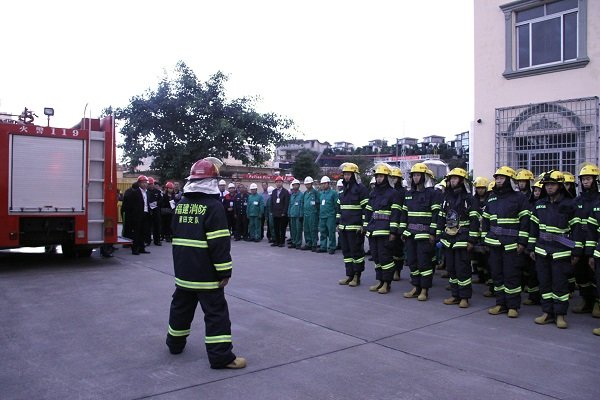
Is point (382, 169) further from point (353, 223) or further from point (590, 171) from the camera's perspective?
point (590, 171)

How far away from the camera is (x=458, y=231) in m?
7.21

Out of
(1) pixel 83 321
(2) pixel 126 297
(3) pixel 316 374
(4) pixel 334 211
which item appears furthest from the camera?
(4) pixel 334 211

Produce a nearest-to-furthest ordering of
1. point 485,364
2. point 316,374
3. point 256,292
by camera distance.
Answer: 1. point 316,374
2. point 485,364
3. point 256,292

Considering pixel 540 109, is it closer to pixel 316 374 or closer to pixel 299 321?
pixel 299 321

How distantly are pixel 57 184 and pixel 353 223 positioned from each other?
20.6 feet

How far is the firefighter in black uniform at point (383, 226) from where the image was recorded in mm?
8023

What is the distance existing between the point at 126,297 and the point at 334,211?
21.8 ft

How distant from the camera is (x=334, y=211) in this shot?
13.0 metres

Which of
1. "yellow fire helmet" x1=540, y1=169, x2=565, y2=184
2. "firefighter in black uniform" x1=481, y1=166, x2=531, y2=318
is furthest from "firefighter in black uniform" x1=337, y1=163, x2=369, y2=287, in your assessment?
"yellow fire helmet" x1=540, y1=169, x2=565, y2=184

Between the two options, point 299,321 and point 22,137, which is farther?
point 22,137

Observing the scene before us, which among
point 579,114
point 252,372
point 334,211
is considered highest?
point 579,114

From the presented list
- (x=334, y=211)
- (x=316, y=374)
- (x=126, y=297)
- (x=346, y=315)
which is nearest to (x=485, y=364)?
(x=316, y=374)

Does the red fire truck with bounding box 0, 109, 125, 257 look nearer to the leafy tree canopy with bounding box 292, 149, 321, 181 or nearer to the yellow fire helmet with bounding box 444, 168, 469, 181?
the yellow fire helmet with bounding box 444, 168, 469, 181

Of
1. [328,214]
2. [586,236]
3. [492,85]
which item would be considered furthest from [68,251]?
[492,85]
